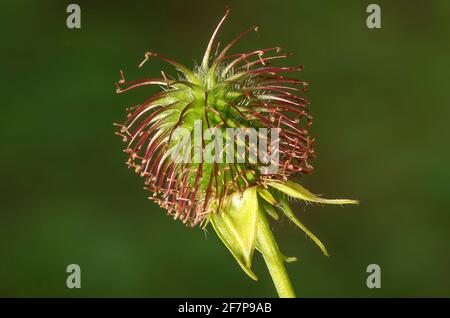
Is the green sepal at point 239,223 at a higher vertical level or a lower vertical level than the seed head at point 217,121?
lower

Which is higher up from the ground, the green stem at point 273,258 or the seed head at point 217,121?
the seed head at point 217,121

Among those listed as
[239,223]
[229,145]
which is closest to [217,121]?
[229,145]

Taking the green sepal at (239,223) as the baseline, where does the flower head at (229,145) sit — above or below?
above

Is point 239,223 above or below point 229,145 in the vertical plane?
below

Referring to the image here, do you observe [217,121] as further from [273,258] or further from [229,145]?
[273,258]

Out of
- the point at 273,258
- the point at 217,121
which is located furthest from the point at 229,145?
the point at 273,258
